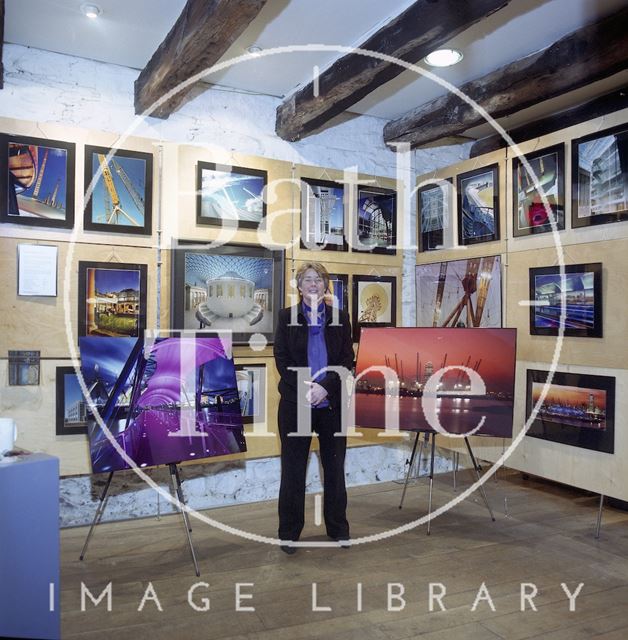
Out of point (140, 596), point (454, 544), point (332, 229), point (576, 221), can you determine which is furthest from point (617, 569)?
point (332, 229)

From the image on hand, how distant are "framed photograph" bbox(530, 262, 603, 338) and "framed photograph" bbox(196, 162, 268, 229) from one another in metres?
1.89

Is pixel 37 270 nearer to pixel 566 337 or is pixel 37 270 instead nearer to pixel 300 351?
pixel 300 351

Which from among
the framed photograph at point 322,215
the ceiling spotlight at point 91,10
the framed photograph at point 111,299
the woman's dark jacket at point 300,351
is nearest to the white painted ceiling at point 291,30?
the ceiling spotlight at point 91,10

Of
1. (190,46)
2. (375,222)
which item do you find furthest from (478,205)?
(190,46)

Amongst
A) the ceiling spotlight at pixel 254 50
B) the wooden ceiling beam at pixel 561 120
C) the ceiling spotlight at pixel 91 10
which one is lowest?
the wooden ceiling beam at pixel 561 120

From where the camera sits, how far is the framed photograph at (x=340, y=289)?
4.34m

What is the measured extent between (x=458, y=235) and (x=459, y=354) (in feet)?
3.77

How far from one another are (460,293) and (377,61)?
1.83 m

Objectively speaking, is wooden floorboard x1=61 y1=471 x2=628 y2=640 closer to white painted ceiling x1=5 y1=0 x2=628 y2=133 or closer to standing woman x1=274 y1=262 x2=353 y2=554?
standing woman x1=274 y1=262 x2=353 y2=554

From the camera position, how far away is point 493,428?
3.44 m

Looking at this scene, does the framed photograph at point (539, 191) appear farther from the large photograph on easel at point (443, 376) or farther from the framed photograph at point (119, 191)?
the framed photograph at point (119, 191)

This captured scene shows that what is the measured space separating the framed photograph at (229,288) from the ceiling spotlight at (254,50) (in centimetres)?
119

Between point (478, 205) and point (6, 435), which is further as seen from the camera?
point (478, 205)

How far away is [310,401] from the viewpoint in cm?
312
